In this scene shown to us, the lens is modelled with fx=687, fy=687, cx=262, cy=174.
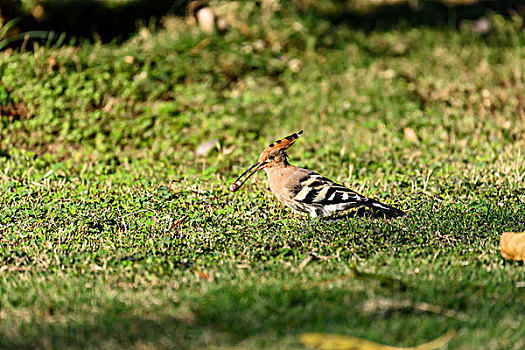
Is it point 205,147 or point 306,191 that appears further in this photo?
point 205,147

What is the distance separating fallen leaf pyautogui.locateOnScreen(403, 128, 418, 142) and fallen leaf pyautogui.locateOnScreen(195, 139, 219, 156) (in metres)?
1.91

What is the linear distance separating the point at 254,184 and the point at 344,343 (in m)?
2.90

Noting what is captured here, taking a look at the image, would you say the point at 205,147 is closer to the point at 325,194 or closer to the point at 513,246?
the point at 325,194

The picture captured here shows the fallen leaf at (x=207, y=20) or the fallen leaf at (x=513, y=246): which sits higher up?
the fallen leaf at (x=207, y=20)

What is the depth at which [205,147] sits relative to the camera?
657cm

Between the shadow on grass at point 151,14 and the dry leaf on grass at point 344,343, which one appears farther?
the shadow on grass at point 151,14

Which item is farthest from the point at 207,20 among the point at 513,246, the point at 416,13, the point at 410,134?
the point at 513,246

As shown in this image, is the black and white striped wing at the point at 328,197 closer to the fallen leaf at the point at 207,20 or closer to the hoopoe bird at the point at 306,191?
the hoopoe bird at the point at 306,191

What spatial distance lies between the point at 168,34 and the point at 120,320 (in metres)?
5.61

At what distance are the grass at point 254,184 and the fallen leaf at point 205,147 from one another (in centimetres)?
6

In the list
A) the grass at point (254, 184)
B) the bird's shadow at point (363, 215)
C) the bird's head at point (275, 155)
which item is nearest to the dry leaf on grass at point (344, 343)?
the grass at point (254, 184)

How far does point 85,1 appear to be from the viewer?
8570 millimetres

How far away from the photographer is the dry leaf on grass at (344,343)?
9.66ft

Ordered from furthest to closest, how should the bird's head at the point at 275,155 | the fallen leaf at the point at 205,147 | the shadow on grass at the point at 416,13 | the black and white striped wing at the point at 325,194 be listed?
the shadow on grass at the point at 416,13 < the fallen leaf at the point at 205,147 < the bird's head at the point at 275,155 < the black and white striped wing at the point at 325,194
